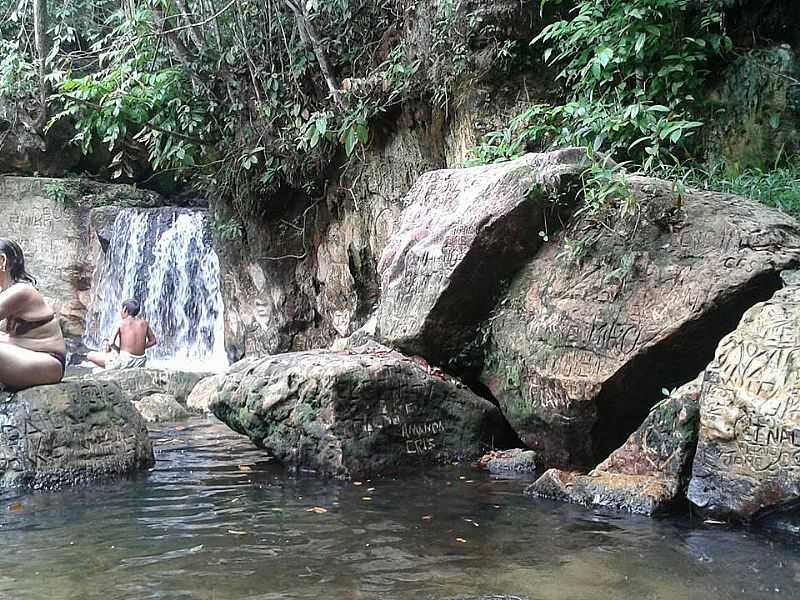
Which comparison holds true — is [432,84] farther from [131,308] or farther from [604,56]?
[131,308]

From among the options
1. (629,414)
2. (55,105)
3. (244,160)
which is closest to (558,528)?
(629,414)

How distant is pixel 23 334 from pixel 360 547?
3.37 m

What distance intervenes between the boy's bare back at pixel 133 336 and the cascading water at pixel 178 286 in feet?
7.94

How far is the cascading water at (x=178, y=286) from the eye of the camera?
1330 cm

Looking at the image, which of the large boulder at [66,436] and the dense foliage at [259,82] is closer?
the large boulder at [66,436]

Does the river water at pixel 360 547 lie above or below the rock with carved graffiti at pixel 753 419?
below

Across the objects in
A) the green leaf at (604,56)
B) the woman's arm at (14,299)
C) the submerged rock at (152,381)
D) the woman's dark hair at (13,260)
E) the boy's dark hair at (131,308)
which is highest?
the green leaf at (604,56)

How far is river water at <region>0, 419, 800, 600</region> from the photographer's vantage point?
145 inches

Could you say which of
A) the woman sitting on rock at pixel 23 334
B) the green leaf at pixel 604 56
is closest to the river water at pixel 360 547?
the woman sitting on rock at pixel 23 334

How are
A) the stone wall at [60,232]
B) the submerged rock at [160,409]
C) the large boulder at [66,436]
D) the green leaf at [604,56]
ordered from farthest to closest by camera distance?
1. the stone wall at [60,232]
2. the submerged rock at [160,409]
3. the green leaf at [604,56]
4. the large boulder at [66,436]

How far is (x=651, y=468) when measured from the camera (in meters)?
4.94

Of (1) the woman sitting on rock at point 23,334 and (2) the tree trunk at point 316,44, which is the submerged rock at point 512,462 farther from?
(2) the tree trunk at point 316,44

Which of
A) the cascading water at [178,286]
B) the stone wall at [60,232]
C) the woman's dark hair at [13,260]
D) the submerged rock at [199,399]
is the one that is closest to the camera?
the woman's dark hair at [13,260]

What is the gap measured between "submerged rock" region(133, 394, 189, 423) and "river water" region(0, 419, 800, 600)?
289 centimetres
